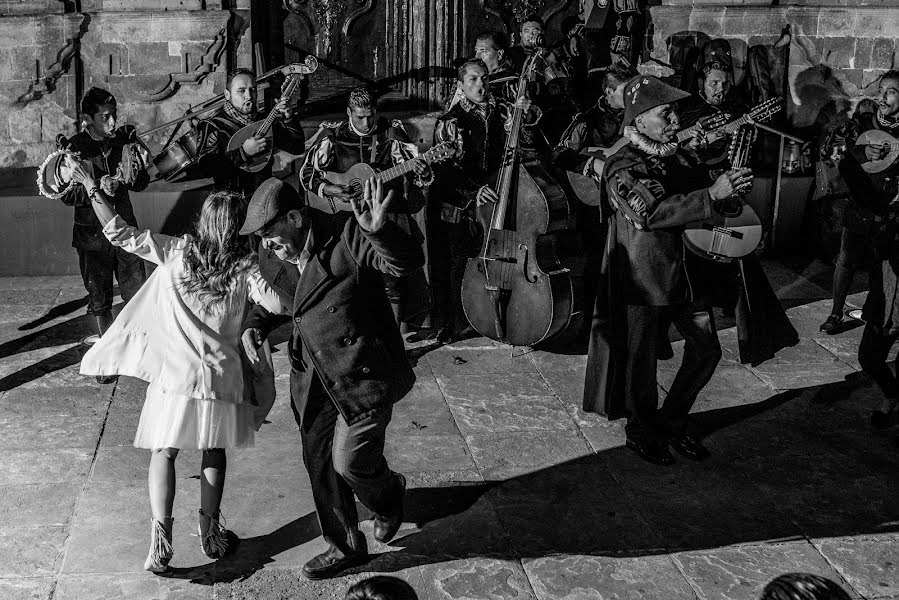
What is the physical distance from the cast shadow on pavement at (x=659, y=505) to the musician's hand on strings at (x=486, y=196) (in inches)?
71.3

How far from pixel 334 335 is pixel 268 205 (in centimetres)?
60

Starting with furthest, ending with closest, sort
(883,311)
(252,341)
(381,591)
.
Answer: (883,311) < (252,341) < (381,591)

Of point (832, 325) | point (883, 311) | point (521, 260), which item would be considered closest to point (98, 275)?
point (521, 260)

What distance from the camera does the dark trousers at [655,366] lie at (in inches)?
234

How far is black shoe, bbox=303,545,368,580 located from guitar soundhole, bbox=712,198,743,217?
2791 mm

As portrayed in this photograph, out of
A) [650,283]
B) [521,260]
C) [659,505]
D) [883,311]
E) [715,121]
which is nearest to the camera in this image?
[659,505]

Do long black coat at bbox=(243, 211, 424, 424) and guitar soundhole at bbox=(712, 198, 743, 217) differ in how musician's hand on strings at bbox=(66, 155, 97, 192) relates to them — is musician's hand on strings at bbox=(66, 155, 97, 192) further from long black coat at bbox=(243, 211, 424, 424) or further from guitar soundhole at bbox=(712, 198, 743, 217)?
guitar soundhole at bbox=(712, 198, 743, 217)

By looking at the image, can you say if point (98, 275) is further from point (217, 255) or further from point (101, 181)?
point (217, 255)

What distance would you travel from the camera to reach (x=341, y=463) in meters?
4.64

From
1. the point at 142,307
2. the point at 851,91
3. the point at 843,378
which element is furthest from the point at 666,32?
the point at 142,307

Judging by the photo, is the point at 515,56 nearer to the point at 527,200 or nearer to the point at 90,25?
A: the point at 527,200

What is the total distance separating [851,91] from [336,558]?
8.07 m

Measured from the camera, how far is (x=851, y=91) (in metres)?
10.7

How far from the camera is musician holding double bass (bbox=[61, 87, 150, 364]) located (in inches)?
285
